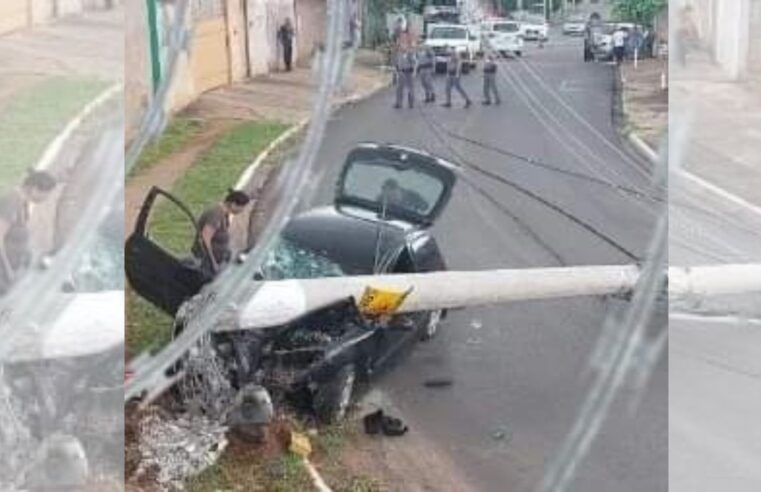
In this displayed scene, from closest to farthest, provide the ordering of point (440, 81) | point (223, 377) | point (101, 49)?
point (101, 49) → point (223, 377) → point (440, 81)

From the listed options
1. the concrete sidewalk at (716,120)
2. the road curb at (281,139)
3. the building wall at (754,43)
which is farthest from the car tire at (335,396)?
the building wall at (754,43)

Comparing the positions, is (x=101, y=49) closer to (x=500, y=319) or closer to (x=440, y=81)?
(x=440, y=81)

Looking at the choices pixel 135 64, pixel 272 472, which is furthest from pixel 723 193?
pixel 135 64

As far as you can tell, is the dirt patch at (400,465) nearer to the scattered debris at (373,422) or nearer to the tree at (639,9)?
the scattered debris at (373,422)

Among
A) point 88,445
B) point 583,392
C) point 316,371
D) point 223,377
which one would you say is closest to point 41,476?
point 88,445

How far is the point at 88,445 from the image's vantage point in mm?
3217

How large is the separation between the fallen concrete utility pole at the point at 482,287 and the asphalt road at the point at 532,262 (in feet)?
0.11

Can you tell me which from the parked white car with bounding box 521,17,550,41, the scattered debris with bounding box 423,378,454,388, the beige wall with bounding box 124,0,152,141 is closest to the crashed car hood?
the beige wall with bounding box 124,0,152,141

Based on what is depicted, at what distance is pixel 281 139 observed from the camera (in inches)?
135

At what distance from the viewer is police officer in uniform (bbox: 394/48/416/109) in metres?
3.62

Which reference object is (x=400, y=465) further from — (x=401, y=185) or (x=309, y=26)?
(x=309, y=26)

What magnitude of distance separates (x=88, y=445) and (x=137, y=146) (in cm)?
71

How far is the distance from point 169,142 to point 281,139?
0.94 feet

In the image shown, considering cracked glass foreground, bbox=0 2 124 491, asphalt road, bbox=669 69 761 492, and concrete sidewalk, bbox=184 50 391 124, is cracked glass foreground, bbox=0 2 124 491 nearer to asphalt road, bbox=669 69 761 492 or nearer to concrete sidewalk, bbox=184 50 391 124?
concrete sidewalk, bbox=184 50 391 124
